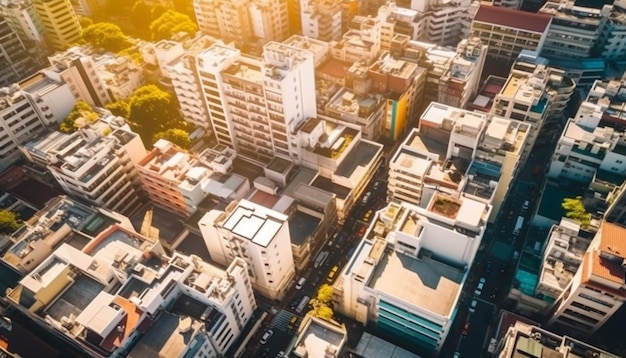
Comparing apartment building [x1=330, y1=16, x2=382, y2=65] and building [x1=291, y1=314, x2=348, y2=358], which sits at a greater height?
apartment building [x1=330, y1=16, x2=382, y2=65]

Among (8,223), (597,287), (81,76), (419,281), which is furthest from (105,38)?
(597,287)

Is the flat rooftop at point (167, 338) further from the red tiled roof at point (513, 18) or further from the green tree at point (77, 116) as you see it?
the red tiled roof at point (513, 18)

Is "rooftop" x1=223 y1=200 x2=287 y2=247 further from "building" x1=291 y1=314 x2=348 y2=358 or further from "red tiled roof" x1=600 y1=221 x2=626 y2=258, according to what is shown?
"red tiled roof" x1=600 y1=221 x2=626 y2=258

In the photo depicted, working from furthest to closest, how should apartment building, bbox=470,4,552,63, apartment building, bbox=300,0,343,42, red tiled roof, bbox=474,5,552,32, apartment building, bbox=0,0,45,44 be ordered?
apartment building, bbox=0,0,45,44, apartment building, bbox=300,0,343,42, apartment building, bbox=470,4,552,63, red tiled roof, bbox=474,5,552,32

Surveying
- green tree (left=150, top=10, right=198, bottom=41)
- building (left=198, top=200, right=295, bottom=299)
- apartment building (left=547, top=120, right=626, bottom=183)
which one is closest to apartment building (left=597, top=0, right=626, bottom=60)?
apartment building (left=547, top=120, right=626, bottom=183)

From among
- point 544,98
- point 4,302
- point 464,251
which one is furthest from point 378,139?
point 4,302

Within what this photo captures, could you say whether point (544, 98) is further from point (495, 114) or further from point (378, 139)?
point (378, 139)
